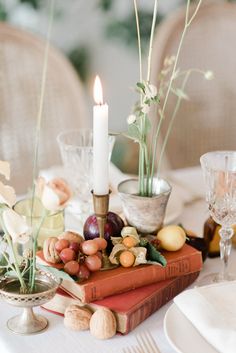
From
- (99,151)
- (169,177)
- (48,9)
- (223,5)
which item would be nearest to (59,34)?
(48,9)

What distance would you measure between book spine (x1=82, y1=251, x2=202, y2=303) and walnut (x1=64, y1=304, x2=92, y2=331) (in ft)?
0.05

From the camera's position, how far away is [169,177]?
1678 mm

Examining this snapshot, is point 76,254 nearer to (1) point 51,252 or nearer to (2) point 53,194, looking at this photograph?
(1) point 51,252

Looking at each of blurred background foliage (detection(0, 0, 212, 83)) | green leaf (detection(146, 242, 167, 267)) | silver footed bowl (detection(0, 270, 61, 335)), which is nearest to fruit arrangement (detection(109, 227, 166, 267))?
green leaf (detection(146, 242, 167, 267))

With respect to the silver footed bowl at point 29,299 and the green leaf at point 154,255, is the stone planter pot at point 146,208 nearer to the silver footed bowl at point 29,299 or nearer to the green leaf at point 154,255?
the green leaf at point 154,255

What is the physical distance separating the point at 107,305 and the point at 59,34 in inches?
84.2

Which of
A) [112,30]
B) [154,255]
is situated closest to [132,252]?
[154,255]

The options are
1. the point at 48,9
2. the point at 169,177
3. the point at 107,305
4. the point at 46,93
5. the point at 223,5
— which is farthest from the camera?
the point at 48,9

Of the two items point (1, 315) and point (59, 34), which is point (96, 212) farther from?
point (59, 34)

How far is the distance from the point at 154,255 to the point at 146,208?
9 cm

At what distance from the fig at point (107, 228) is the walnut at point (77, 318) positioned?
0.45 feet

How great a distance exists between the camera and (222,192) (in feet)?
3.60

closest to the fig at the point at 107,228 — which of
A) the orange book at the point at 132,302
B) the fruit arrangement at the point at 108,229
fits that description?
the fruit arrangement at the point at 108,229

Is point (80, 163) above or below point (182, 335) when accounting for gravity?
above
